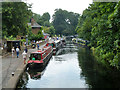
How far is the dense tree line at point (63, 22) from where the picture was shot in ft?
399

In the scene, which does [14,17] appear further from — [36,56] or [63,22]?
[63,22]

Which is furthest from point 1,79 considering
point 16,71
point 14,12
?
point 14,12

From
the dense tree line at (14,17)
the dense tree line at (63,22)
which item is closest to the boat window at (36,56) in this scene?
the dense tree line at (14,17)

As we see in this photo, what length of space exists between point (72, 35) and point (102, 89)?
114 meters

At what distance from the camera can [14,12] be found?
29.3m

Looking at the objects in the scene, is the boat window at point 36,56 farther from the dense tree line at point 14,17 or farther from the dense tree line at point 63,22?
the dense tree line at point 63,22

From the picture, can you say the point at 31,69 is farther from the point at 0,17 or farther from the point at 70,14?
the point at 70,14

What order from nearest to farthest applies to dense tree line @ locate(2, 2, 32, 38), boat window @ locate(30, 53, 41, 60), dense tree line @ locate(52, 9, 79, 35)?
boat window @ locate(30, 53, 41, 60)
dense tree line @ locate(2, 2, 32, 38)
dense tree line @ locate(52, 9, 79, 35)

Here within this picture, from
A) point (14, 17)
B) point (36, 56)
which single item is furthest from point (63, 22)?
point (36, 56)

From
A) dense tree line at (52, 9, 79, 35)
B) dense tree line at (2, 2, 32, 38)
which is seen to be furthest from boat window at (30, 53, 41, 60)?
dense tree line at (52, 9, 79, 35)

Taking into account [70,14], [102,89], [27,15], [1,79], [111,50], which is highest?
[70,14]

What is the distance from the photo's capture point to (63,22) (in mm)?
124500

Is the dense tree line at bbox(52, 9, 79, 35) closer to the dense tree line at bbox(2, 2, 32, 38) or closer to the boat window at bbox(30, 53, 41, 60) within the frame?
the dense tree line at bbox(2, 2, 32, 38)

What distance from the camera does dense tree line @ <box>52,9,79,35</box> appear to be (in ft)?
399
